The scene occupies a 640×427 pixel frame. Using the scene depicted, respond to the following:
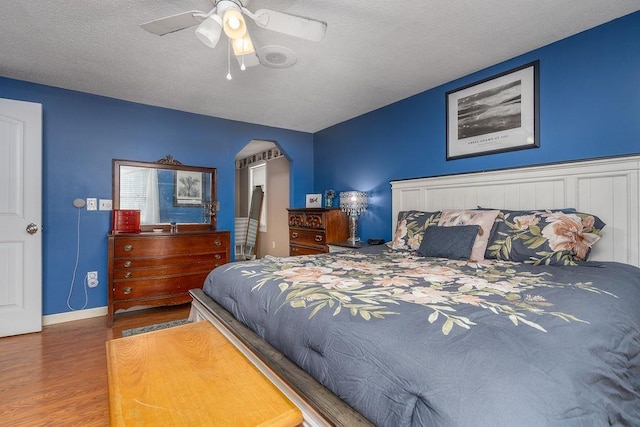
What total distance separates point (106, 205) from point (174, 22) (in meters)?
2.52

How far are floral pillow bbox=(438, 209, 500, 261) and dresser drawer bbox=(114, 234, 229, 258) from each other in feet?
8.31

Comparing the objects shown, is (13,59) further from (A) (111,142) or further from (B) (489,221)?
(B) (489,221)

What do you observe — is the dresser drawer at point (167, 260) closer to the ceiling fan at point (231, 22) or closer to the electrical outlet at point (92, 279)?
the electrical outlet at point (92, 279)

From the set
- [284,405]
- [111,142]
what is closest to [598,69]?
[284,405]

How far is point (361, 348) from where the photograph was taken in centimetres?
87

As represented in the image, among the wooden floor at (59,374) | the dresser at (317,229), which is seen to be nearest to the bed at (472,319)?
the wooden floor at (59,374)

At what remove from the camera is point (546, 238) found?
1871mm

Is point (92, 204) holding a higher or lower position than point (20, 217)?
higher

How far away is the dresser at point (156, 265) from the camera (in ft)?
10.2

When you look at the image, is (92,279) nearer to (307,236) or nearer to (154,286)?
(154,286)

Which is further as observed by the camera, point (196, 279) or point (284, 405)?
point (196, 279)

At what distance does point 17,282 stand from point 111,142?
1.61 meters

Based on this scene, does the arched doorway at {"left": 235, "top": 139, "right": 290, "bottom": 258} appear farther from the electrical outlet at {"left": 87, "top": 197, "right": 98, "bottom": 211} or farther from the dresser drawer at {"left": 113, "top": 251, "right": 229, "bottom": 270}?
the electrical outlet at {"left": 87, "top": 197, "right": 98, "bottom": 211}

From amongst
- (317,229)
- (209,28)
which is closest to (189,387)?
(209,28)
